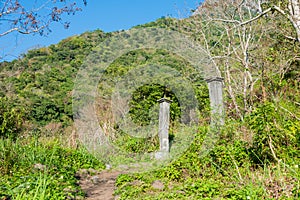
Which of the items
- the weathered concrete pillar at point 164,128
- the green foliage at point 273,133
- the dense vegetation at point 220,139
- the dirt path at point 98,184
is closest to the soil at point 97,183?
the dirt path at point 98,184

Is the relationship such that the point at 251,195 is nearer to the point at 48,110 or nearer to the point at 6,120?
the point at 6,120

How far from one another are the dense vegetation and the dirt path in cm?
23

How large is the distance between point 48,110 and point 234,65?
1239 centimetres

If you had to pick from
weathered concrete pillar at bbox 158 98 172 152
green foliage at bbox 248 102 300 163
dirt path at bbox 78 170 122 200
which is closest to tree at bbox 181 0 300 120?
weathered concrete pillar at bbox 158 98 172 152

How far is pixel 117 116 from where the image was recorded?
11031mm

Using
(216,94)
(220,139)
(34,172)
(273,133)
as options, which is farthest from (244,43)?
(34,172)

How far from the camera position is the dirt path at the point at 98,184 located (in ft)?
17.1

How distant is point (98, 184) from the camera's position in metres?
6.34

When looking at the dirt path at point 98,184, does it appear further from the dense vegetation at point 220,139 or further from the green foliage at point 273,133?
the green foliage at point 273,133

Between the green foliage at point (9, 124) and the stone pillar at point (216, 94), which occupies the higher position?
the stone pillar at point (216, 94)

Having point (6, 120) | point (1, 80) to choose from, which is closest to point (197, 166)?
point (6, 120)

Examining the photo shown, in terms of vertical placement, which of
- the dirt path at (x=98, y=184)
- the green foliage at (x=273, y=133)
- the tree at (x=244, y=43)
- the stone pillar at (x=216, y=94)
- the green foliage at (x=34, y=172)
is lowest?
the dirt path at (x=98, y=184)

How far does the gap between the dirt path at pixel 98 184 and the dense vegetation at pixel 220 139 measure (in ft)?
0.74

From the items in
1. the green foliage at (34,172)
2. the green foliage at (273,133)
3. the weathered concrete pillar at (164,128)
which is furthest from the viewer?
the weathered concrete pillar at (164,128)
